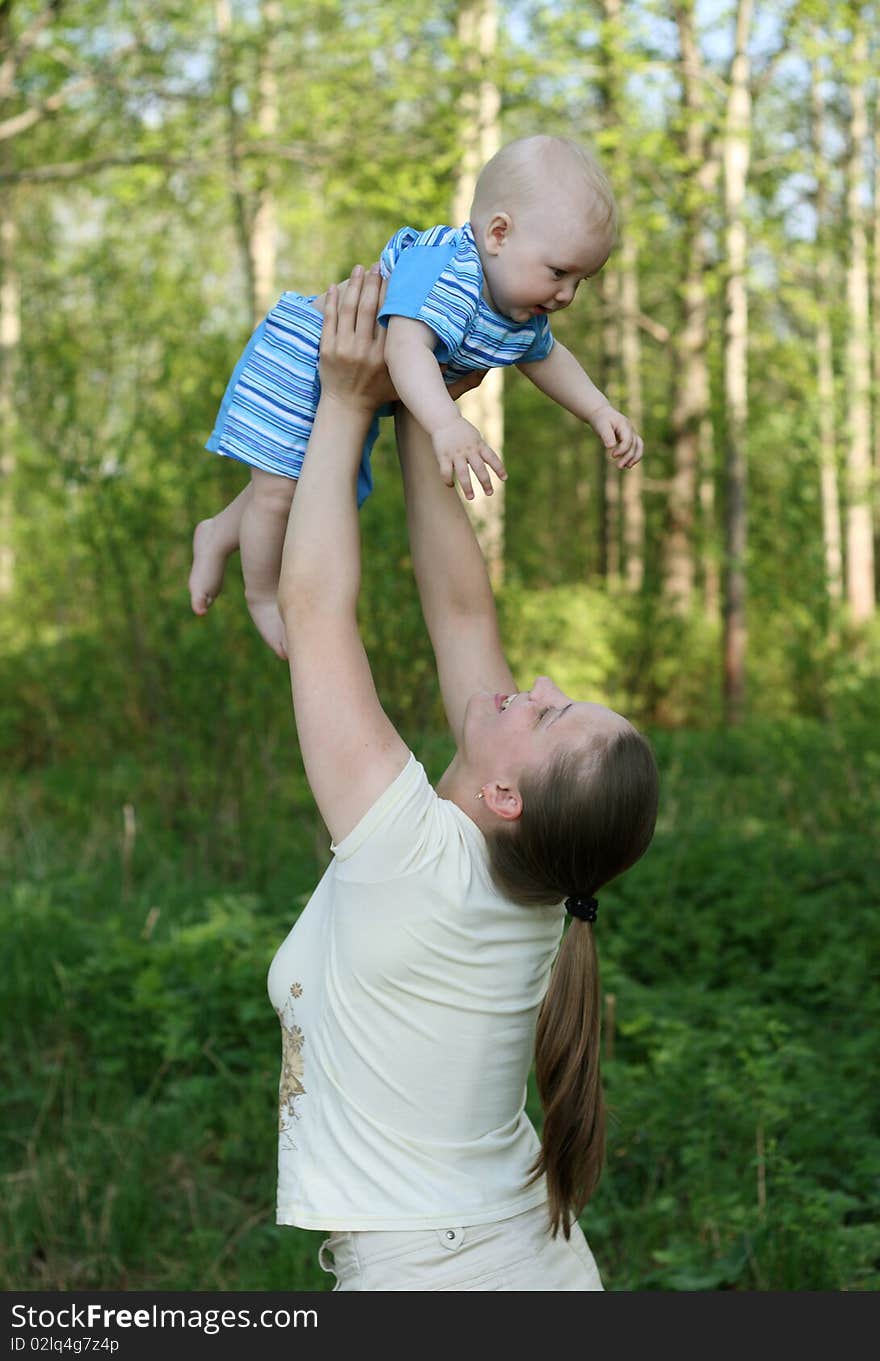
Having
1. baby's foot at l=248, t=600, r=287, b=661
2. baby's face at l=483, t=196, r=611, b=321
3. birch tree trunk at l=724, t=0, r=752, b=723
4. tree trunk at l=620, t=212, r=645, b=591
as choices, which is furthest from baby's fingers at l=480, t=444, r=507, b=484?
tree trunk at l=620, t=212, r=645, b=591

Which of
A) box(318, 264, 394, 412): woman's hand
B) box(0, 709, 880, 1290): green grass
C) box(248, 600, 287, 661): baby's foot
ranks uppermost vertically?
box(318, 264, 394, 412): woman's hand

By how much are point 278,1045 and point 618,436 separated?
3.22 metres

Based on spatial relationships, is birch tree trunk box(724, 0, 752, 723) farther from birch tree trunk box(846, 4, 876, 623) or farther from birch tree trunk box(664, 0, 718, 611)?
birch tree trunk box(846, 4, 876, 623)

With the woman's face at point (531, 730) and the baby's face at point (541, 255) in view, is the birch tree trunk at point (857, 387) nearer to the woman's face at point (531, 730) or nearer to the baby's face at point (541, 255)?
the baby's face at point (541, 255)

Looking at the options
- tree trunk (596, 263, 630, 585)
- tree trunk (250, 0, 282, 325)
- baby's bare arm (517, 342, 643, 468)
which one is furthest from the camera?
tree trunk (596, 263, 630, 585)

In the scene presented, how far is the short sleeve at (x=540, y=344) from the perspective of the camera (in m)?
2.28

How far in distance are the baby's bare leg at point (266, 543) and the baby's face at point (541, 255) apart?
435 millimetres

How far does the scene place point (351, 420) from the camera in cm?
208

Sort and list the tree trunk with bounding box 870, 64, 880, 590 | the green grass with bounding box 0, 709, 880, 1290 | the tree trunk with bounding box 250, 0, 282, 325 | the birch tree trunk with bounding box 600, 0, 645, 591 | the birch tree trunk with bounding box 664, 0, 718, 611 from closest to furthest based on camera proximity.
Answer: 1. the green grass with bounding box 0, 709, 880, 1290
2. the tree trunk with bounding box 250, 0, 282, 325
3. the birch tree trunk with bounding box 600, 0, 645, 591
4. the birch tree trunk with bounding box 664, 0, 718, 611
5. the tree trunk with bounding box 870, 64, 880, 590

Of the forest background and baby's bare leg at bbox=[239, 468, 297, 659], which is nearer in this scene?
baby's bare leg at bbox=[239, 468, 297, 659]

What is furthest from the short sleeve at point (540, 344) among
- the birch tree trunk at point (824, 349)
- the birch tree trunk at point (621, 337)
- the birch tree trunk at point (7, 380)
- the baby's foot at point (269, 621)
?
the birch tree trunk at point (824, 349)

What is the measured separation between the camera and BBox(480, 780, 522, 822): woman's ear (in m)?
2.03

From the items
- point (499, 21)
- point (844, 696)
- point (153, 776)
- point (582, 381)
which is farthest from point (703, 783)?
point (499, 21)

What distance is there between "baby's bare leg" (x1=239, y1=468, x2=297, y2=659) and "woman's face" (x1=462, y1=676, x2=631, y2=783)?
0.34 meters
